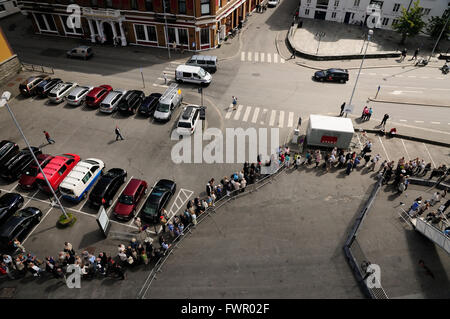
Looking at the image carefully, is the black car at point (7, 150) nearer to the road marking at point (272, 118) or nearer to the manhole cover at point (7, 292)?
the manhole cover at point (7, 292)

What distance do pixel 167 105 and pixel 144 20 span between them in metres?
20.0

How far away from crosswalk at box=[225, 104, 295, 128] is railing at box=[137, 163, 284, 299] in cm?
732

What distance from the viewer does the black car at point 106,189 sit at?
2300 cm

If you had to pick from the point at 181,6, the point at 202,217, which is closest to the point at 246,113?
the point at 202,217

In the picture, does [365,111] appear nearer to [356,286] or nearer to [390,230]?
[390,230]

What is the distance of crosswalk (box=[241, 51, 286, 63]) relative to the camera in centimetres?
4378

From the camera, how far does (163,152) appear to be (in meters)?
28.8

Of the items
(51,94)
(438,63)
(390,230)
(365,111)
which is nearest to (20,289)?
(51,94)

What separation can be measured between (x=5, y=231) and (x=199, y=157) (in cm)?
1609

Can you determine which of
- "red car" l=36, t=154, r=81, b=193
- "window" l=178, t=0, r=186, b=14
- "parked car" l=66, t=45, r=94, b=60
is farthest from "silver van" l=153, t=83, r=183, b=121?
"parked car" l=66, t=45, r=94, b=60

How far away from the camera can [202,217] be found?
2259 centimetres

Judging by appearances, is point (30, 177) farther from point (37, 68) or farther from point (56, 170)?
point (37, 68)

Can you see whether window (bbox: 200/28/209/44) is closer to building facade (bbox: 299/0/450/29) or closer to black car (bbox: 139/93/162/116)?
black car (bbox: 139/93/162/116)

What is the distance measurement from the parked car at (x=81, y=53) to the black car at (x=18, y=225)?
92.5ft
